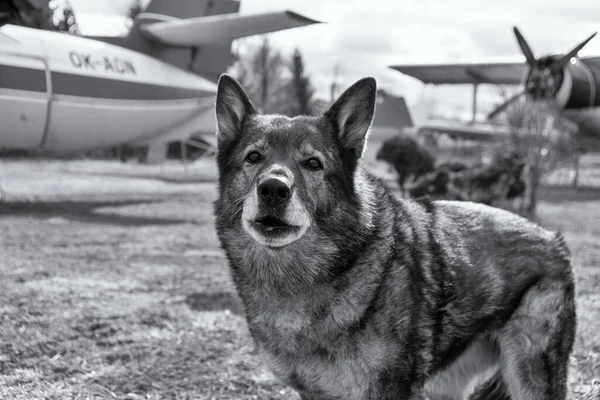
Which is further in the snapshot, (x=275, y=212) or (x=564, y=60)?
(x=564, y=60)

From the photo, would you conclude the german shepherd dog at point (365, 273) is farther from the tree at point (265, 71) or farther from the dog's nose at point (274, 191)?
the tree at point (265, 71)

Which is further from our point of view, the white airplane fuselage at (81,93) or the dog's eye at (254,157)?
the white airplane fuselage at (81,93)

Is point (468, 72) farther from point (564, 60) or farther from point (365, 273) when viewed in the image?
point (365, 273)

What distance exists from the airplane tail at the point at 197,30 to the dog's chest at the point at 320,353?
13417 mm

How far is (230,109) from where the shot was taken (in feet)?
11.8

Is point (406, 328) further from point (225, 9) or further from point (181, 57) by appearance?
point (225, 9)

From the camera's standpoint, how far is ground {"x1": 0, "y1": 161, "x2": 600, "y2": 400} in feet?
14.0

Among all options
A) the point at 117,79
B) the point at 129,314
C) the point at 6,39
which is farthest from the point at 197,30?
the point at 129,314

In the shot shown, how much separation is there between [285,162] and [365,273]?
28.3 inches

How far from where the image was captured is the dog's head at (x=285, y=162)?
299 centimetres

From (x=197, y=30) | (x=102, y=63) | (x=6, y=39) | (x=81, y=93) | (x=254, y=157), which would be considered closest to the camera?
(x=254, y=157)

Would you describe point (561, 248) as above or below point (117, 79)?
above

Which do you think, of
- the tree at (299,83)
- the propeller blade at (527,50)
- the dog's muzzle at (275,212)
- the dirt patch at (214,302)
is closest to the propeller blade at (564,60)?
the propeller blade at (527,50)

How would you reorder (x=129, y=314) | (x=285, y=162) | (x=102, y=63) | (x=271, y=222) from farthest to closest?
(x=102, y=63), (x=129, y=314), (x=285, y=162), (x=271, y=222)
